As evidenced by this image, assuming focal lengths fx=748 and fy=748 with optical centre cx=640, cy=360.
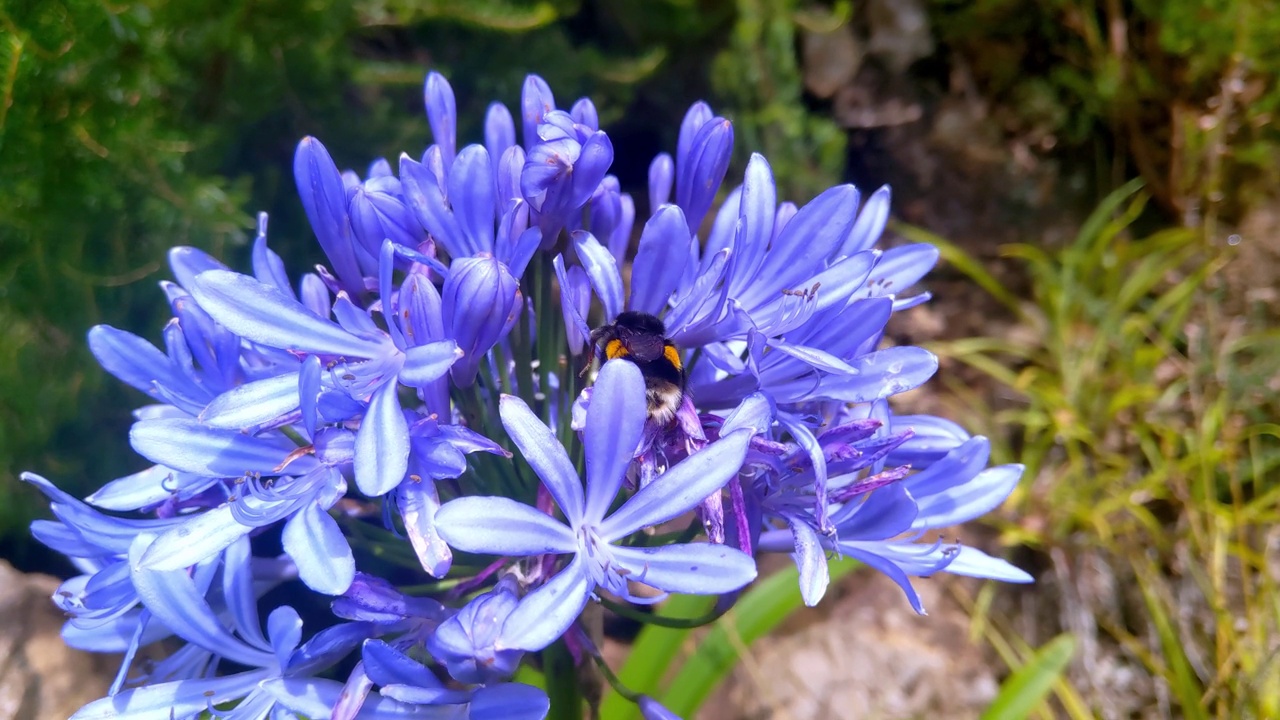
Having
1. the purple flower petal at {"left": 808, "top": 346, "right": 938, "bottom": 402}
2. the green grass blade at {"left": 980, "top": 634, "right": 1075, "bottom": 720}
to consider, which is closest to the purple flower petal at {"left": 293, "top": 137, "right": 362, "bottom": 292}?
the purple flower petal at {"left": 808, "top": 346, "right": 938, "bottom": 402}

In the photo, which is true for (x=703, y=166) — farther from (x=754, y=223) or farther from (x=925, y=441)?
(x=925, y=441)

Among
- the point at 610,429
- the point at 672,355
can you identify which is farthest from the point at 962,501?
the point at 610,429

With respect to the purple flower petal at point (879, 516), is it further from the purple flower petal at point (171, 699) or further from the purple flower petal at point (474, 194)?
the purple flower petal at point (171, 699)

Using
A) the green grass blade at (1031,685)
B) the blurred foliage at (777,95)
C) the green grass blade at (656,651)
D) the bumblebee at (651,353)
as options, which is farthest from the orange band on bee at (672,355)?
the blurred foliage at (777,95)

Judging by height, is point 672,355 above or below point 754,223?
below

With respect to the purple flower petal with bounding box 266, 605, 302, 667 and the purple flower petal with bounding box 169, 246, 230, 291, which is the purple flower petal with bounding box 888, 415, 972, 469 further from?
the purple flower petal with bounding box 169, 246, 230, 291

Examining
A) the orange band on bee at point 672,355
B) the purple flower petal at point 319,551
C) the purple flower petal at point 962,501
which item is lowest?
the purple flower petal at point 962,501
